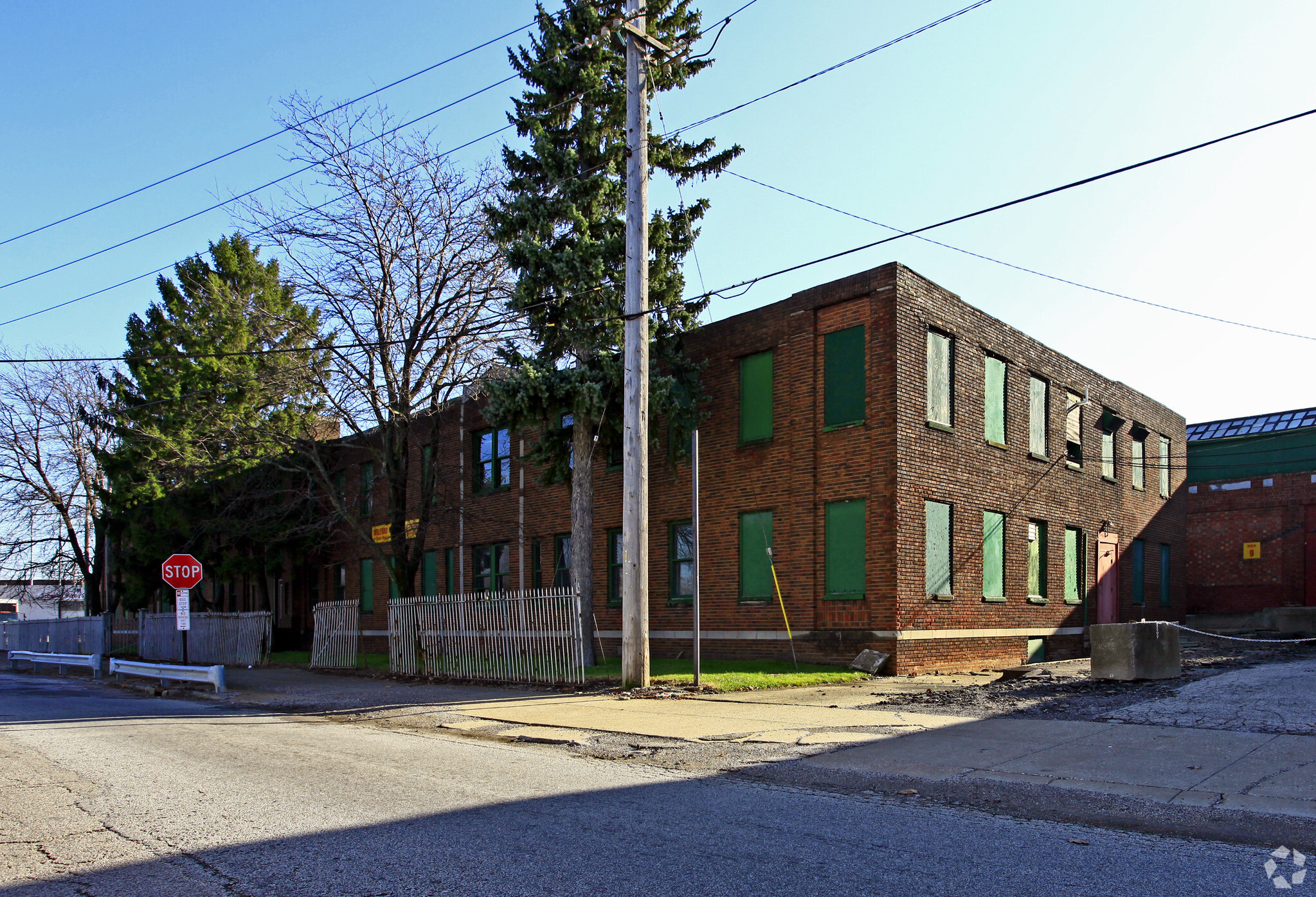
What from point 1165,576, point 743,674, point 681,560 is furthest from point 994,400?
point 1165,576

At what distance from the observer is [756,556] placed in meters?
20.3

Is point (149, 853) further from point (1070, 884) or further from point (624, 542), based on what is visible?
point (624, 542)

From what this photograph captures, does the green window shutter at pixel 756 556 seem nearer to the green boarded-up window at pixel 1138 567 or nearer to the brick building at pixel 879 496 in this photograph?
the brick building at pixel 879 496

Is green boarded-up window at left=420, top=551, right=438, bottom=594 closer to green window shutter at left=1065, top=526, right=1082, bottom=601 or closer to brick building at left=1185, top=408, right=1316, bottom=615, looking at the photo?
green window shutter at left=1065, top=526, right=1082, bottom=601

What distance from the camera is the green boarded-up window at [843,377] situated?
62.2 feet

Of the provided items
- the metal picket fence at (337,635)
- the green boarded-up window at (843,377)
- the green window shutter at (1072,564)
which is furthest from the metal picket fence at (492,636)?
the green window shutter at (1072,564)

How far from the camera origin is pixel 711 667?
18.7 metres

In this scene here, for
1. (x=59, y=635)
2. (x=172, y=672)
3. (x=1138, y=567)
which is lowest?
(x=59, y=635)

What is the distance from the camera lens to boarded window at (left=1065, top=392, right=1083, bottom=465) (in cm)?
2473

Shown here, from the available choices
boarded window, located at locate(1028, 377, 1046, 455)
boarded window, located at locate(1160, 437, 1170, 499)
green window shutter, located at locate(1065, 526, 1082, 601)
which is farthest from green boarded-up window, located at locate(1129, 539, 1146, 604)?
boarded window, located at locate(1028, 377, 1046, 455)

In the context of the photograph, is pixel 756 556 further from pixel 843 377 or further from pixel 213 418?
pixel 213 418

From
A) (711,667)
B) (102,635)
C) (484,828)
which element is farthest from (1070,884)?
(102,635)

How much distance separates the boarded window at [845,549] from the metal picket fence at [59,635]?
2299cm

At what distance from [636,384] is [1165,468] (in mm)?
21884
